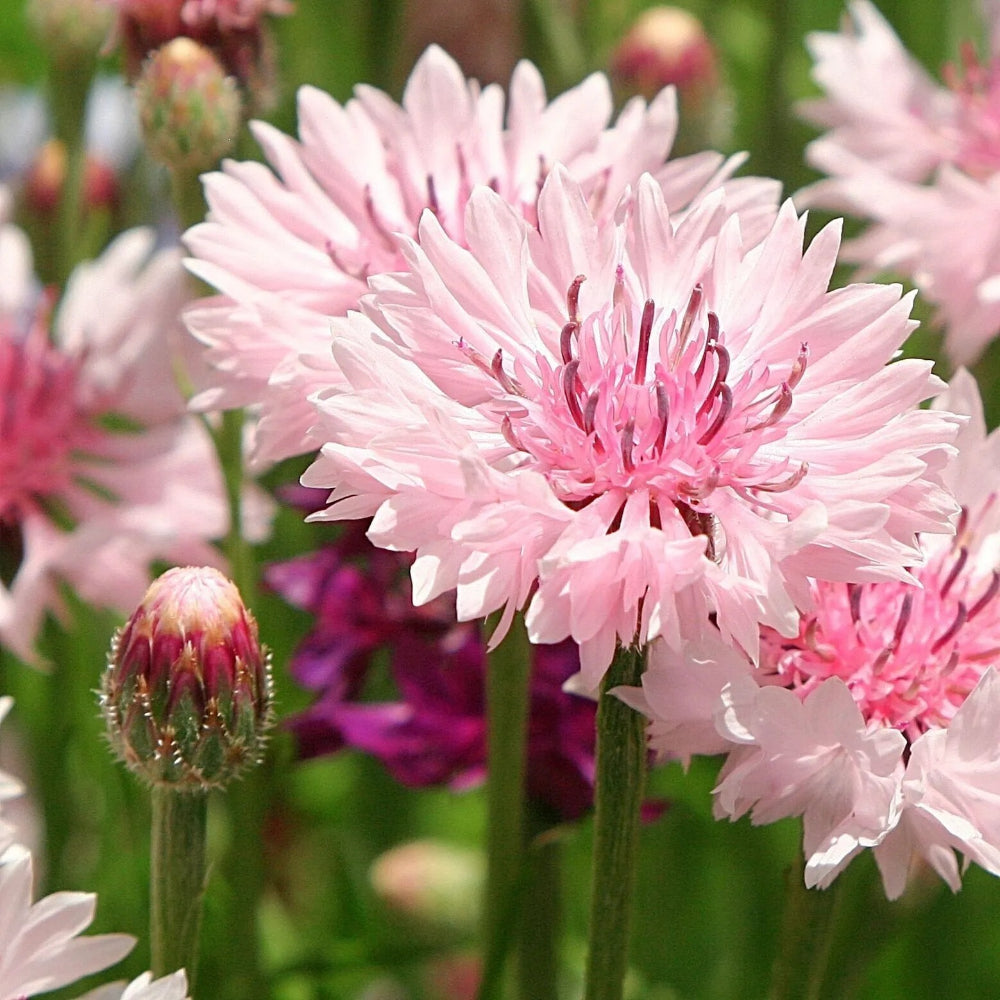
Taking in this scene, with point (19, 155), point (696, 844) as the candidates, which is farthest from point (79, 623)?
point (19, 155)

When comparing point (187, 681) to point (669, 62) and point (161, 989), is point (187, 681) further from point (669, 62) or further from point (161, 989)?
point (669, 62)

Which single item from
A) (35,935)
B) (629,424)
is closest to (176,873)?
(35,935)

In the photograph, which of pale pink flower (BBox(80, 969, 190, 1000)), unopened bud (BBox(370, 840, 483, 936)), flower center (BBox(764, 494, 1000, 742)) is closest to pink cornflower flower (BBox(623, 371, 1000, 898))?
flower center (BBox(764, 494, 1000, 742))

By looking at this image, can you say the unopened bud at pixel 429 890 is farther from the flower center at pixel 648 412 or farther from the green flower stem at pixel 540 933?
the flower center at pixel 648 412

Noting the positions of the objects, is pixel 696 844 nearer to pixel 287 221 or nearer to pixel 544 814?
pixel 544 814

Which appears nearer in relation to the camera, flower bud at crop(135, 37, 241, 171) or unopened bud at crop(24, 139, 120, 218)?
flower bud at crop(135, 37, 241, 171)

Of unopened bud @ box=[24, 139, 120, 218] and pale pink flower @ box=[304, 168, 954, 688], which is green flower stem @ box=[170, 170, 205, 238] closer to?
pale pink flower @ box=[304, 168, 954, 688]

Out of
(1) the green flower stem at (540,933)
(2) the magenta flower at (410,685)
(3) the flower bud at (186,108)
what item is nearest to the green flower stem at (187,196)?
(3) the flower bud at (186,108)
